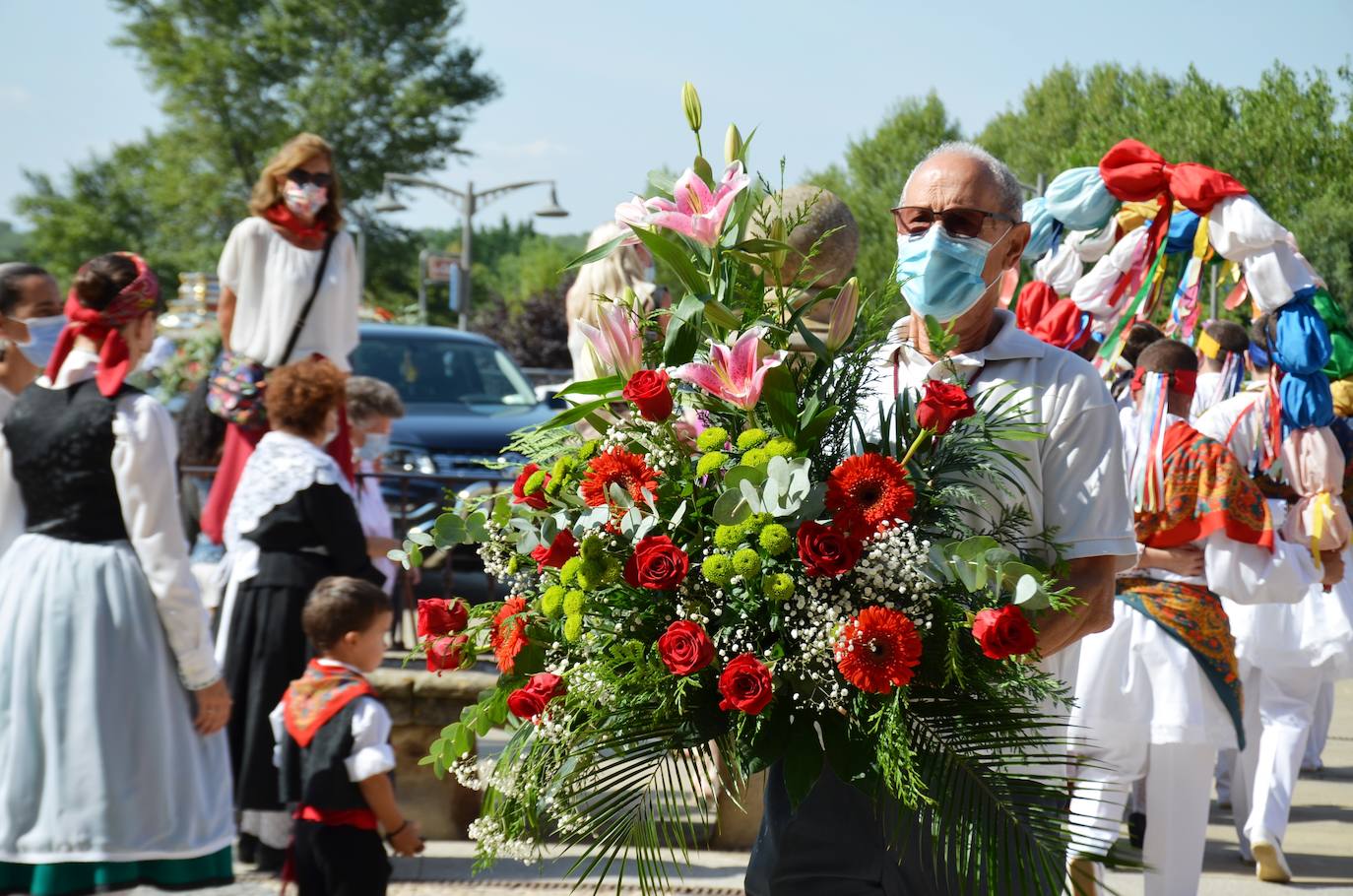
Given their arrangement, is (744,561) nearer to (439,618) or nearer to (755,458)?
(755,458)

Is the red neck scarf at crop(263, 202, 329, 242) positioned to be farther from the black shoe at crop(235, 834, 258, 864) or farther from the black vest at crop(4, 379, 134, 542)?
the black shoe at crop(235, 834, 258, 864)

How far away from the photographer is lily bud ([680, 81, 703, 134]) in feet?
8.42

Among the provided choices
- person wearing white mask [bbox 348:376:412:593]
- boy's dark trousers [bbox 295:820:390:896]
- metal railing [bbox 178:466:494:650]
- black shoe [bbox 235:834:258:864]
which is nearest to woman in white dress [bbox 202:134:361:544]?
person wearing white mask [bbox 348:376:412:593]

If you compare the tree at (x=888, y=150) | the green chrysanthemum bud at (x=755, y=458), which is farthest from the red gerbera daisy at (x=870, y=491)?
the tree at (x=888, y=150)

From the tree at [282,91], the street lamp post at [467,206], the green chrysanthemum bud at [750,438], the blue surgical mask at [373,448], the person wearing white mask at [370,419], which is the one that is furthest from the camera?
the tree at [282,91]

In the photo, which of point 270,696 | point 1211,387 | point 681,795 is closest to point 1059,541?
point 681,795

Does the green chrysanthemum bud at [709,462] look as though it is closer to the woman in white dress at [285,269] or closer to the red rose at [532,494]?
the red rose at [532,494]

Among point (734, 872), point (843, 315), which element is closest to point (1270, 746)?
point (734, 872)

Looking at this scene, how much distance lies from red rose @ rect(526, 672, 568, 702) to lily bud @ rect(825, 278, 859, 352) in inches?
27.2

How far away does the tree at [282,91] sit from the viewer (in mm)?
45125

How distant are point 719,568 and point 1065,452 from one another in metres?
0.82

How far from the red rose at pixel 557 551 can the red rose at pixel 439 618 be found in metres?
0.24

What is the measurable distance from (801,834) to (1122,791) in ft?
8.82

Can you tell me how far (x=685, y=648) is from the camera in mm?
2139
